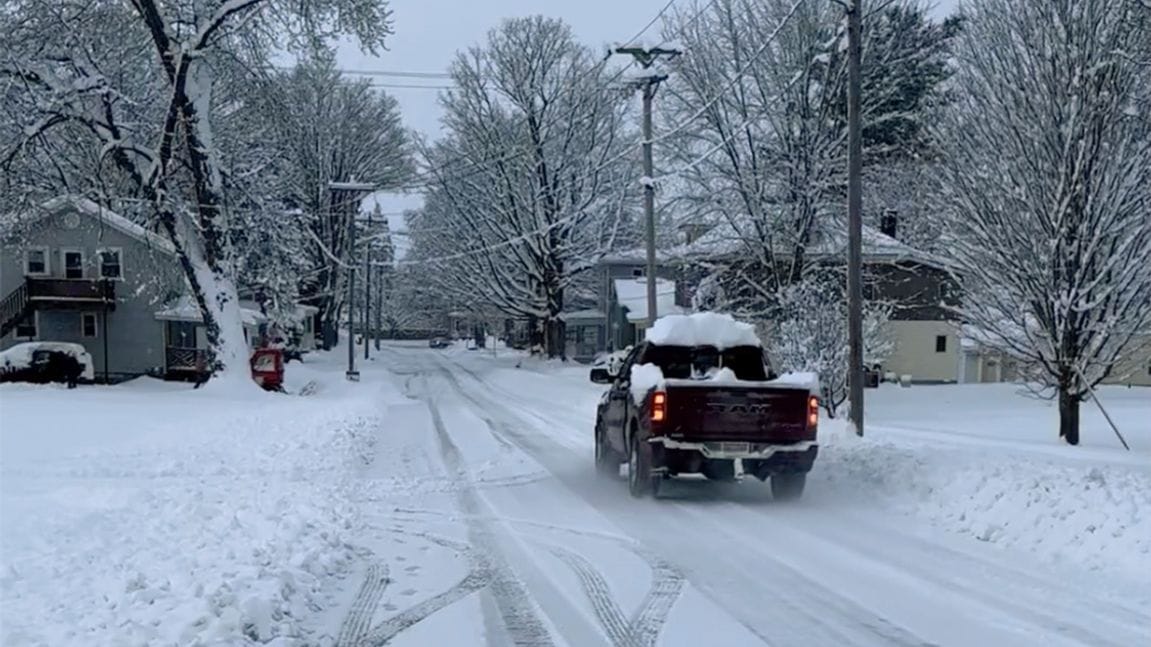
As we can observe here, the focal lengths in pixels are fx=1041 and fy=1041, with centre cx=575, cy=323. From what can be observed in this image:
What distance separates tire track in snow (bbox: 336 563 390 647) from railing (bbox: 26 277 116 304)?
36.0 metres

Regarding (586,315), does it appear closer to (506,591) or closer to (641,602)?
(506,591)

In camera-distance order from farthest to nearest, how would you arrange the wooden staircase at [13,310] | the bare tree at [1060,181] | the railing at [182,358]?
the railing at [182,358]
the wooden staircase at [13,310]
the bare tree at [1060,181]

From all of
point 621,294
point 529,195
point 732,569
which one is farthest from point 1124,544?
point 621,294

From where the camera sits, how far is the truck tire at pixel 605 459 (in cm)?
1372

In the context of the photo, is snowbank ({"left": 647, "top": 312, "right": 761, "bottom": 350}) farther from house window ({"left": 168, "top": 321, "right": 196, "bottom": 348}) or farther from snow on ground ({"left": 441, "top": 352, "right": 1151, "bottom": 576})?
house window ({"left": 168, "top": 321, "right": 196, "bottom": 348})

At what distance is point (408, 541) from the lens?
9.07 metres

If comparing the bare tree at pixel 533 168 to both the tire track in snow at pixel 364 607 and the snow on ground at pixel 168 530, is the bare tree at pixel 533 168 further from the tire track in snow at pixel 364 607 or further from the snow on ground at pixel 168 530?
the tire track in snow at pixel 364 607

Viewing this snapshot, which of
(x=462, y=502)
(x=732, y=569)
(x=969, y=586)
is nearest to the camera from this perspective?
(x=969, y=586)

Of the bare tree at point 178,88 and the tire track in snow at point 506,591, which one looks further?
the bare tree at point 178,88

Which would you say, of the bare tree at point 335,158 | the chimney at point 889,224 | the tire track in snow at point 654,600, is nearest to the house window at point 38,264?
the bare tree at point 335,158

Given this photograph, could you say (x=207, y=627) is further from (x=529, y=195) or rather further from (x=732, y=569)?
(x=529, y=195)

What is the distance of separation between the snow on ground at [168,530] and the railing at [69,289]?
2298 centimetres

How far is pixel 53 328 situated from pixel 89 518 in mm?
37016

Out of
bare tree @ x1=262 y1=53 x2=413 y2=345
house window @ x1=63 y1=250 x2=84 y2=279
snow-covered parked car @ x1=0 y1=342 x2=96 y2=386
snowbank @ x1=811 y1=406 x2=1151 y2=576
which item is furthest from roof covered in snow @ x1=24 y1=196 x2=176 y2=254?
snowbank @ x1=811 y1=406 x2=1151 y2=576
